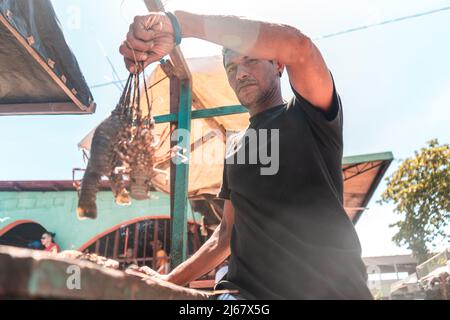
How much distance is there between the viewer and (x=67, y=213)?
1003 centimetres

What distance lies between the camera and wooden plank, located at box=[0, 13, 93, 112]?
2.07 m

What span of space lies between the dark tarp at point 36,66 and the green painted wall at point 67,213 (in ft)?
21.4

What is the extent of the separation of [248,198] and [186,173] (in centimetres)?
233

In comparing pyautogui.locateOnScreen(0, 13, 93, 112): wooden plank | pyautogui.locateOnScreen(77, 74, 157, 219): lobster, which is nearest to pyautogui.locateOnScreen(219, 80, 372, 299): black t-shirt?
pyautogui.locateOnScreen(77, 74, 157, 219): lobster

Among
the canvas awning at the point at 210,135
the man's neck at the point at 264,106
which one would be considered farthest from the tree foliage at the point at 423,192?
the man's neck at the point at 264,106

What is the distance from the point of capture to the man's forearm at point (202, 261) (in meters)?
1.56

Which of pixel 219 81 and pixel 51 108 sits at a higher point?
pixel 219 81

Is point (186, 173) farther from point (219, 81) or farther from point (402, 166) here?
point (402, 166)

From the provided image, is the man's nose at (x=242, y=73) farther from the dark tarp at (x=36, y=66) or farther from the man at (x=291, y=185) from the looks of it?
the dark tarp at (x=36, y=66)

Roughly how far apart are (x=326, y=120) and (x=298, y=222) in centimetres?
41

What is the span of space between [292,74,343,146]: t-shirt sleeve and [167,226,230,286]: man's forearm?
778mm

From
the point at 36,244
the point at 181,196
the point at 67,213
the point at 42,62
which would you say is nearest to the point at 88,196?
the point at 42,62
